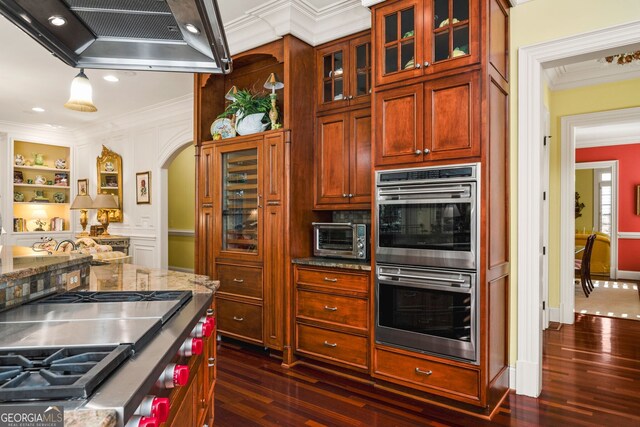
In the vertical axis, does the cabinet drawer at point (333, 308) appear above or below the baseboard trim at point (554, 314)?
above

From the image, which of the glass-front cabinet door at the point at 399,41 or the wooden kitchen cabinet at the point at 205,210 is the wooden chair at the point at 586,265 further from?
the wooden kitchen cabinet at the point at 205,210

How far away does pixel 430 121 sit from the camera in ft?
8.70

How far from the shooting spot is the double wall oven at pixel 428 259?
2480 mm

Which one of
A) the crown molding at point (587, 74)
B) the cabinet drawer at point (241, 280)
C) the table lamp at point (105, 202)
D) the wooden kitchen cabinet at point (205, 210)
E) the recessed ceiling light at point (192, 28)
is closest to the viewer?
the recessed ceiling light at point (192, 28)

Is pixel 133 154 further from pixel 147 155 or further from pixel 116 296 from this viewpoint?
pixel 116 296

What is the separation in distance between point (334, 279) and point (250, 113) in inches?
66.2

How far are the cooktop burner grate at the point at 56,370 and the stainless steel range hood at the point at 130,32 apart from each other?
915 millimetres

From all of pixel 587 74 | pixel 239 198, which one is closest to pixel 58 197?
pixel 239 198

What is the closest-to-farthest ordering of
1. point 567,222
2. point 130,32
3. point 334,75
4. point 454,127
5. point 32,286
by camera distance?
1. point 130,32
2. point 32,286
3. point 454,127
4. point 334,75
5. point 567,222

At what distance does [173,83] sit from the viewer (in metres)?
5.00

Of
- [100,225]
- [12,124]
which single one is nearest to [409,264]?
[100,225]

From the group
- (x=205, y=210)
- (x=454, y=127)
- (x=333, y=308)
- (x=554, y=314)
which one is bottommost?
(x=554, y=314)

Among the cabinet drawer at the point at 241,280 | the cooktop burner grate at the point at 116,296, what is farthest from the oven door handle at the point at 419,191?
the cooktop burner grate at the point at 116,296

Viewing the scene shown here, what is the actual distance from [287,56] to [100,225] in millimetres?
5373
